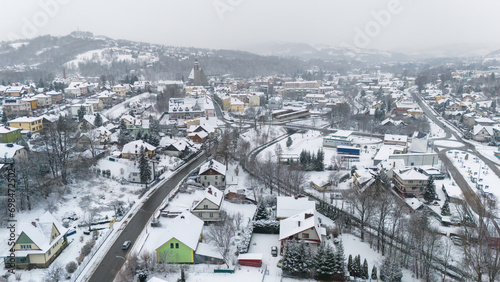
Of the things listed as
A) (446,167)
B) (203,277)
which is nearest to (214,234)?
(203,277)

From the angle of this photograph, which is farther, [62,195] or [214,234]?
[62,195]

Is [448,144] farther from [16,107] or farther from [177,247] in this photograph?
[16,107]

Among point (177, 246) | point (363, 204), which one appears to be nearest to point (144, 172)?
point (177, 246)

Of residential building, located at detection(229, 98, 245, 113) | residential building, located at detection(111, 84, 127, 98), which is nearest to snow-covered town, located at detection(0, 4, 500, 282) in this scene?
residential building, located at detection(229, 98, 245, 113)

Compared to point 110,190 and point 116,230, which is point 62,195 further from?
point 116,230

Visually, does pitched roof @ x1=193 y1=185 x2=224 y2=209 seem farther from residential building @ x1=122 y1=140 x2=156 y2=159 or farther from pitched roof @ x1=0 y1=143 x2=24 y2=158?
pitched roof @ x1=0 y1=143 x2=24 y2=158

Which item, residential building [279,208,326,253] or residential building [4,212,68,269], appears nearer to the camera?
residential building [4,212,68,269]

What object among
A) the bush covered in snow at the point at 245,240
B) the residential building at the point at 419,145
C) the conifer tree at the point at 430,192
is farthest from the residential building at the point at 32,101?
the residential building at the point at 419,145
